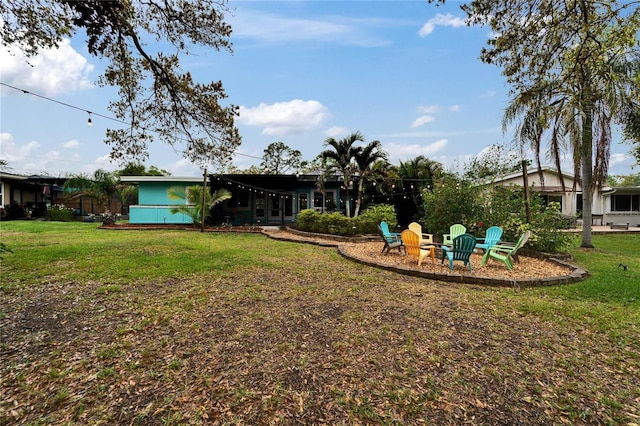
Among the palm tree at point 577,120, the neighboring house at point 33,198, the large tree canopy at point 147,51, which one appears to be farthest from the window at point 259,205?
the palm tree at point 577,120

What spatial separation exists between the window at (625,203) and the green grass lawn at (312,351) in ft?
69.2

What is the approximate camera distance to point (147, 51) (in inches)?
269

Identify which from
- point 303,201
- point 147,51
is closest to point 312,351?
point 147,51

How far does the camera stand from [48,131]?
32.6ft

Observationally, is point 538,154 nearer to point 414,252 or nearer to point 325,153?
point 414,252

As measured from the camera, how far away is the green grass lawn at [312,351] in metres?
2.24

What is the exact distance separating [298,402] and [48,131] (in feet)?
40.3

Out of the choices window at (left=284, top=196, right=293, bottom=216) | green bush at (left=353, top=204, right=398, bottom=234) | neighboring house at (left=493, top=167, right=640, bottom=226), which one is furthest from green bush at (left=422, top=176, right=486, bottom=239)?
window at (left=284, top=196, right=293, bottom=216)

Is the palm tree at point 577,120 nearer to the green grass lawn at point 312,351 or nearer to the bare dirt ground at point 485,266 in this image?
the bare dirt ground at point 485,266

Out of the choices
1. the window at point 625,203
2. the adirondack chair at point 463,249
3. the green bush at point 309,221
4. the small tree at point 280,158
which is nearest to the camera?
the adirondack chair at point 463,249

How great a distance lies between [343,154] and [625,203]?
66.9 ft

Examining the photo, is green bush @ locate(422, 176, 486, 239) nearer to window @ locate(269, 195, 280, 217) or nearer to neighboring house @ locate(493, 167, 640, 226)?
neighboring house @ locate(493, 167, 640, 226)

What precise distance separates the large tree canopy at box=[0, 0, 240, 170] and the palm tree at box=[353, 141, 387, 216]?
953cm

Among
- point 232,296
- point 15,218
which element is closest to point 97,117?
point 232,296
